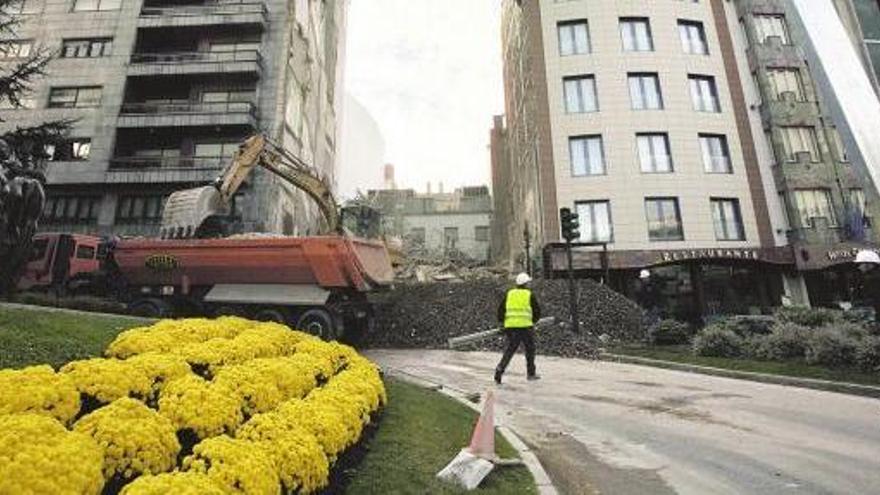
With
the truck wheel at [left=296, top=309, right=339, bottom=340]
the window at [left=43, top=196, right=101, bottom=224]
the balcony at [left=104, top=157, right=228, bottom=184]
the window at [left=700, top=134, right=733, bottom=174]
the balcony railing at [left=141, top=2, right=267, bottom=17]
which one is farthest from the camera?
the balcony railing at [left=141, top=2, right=267, bottom=17]

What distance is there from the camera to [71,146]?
29.9 meters

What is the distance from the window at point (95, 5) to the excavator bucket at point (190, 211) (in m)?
21.1

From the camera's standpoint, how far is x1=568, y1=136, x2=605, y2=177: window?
29.8 metres

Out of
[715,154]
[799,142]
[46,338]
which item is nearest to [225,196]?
[46,338]

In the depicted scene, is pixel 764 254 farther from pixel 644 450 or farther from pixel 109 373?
pixel 109 373

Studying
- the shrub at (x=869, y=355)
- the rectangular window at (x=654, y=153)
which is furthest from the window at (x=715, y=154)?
the shrub at (x=869, y=355)

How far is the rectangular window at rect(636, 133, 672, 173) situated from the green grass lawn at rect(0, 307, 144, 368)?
26.5 m

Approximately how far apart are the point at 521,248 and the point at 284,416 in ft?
112

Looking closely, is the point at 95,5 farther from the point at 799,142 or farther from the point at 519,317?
the point at 799,142

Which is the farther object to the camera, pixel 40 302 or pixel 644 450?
pixel 40 302

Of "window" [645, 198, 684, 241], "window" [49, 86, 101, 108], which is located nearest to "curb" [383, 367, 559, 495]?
"window" [645, 198, 684, 241]

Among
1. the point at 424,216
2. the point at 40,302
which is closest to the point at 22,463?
the point at 40,302

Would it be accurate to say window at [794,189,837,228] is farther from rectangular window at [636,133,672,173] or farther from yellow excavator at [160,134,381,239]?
yellow excavator at [160,134,381,239]

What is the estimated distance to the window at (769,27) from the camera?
1282 inches
